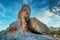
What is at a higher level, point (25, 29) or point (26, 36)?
point (25, 29)

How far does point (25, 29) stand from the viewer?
809 centimetres

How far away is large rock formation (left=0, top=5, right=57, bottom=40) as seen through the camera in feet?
25.9

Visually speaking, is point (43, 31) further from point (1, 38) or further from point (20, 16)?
point (1, 38)

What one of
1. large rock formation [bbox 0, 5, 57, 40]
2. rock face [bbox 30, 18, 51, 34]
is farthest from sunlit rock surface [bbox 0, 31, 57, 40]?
rock face [bbox 30, 18, 51, 34]

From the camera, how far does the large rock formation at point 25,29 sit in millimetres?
7891

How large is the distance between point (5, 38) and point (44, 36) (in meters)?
1.25

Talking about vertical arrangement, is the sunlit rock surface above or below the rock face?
below

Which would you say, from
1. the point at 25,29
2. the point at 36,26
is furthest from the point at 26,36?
the point at 36,26

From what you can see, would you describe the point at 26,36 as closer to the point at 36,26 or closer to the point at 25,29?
the point at 25,29

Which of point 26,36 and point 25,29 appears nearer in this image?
point 26,36

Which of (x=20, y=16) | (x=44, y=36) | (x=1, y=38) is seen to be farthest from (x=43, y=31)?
(x=1, y=38)

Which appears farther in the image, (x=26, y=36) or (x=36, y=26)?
(x=36, y=26)

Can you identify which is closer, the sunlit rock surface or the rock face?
the sunlit rock surface

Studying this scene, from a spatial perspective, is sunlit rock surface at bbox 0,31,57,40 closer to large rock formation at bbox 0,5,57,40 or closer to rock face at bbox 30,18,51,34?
large rock formation at bbox 0,5,57,40
